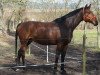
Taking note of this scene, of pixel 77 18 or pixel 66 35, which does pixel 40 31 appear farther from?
pixel 77 18

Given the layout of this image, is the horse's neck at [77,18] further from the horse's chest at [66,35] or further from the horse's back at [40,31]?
the horse's back at [40,31]

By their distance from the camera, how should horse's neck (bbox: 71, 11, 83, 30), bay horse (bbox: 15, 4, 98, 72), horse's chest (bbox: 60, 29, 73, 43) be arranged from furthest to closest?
horse's neck (bbox: 71, 11, 83, 30)
bay horse (bbox: 15, 4, 98, 72)
horse's chest (bbox: 60, 29, 73, 43)

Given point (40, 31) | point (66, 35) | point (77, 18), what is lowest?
point (66, 35)

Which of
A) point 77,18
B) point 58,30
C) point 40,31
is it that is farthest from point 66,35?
point 40,31

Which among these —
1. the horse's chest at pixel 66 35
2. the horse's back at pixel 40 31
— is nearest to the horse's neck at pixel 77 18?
the horse's chest at pixel 66 35

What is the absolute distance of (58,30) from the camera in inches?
367

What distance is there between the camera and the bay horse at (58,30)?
30.3ft

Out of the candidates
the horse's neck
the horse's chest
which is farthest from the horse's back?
the horse's neck

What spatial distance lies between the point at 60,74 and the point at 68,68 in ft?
3.31

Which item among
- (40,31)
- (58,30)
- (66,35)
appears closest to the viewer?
(66,35)

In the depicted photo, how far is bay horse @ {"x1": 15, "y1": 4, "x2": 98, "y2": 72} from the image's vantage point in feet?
30.3

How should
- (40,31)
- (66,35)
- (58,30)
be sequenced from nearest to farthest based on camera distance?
(66,35)
(58,30)
(40,31)

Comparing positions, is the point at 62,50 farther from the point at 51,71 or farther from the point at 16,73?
the point at 16,73

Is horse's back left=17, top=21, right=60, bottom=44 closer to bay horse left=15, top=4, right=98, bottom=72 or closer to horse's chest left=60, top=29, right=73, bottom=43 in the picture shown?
bay horse left=15, top=4, right=98, bottom=72
